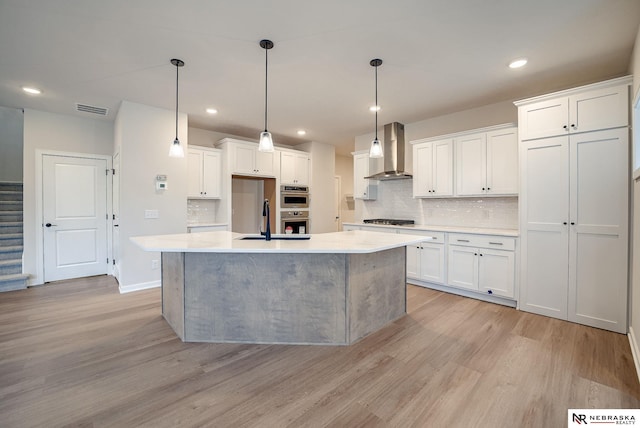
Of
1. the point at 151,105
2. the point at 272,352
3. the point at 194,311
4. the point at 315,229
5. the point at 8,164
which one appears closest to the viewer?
the point at 272,352

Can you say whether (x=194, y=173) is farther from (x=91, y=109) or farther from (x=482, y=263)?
(x=482, y=263)

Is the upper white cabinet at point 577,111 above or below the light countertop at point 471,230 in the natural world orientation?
A: above

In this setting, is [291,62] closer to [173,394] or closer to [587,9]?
[587,9]

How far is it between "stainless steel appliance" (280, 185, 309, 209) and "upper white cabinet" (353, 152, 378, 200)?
1205 millimetres

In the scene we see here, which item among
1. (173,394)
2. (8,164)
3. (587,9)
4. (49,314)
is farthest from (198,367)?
(8,164)

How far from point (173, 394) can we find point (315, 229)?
4.63 metres

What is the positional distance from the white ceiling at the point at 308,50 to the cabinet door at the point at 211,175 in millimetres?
1040

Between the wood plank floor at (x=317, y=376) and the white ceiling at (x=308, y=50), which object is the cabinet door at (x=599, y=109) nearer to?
the white ceiling at (x=308, y=50)

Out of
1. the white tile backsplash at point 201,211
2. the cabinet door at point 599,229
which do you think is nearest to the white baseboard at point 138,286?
the white tile backsplash at point 201,211

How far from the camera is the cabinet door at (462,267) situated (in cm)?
367

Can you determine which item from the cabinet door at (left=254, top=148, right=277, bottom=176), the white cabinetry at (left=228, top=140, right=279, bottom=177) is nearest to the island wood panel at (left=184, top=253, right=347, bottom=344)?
the white cabinetry at (left=228, top=140, right=279, bottom=177)

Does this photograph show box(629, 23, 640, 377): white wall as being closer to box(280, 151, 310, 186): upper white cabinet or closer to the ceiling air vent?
box(280, 151, 310, 186): upper white cabinet

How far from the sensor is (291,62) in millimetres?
2893

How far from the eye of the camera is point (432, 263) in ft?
13.4
